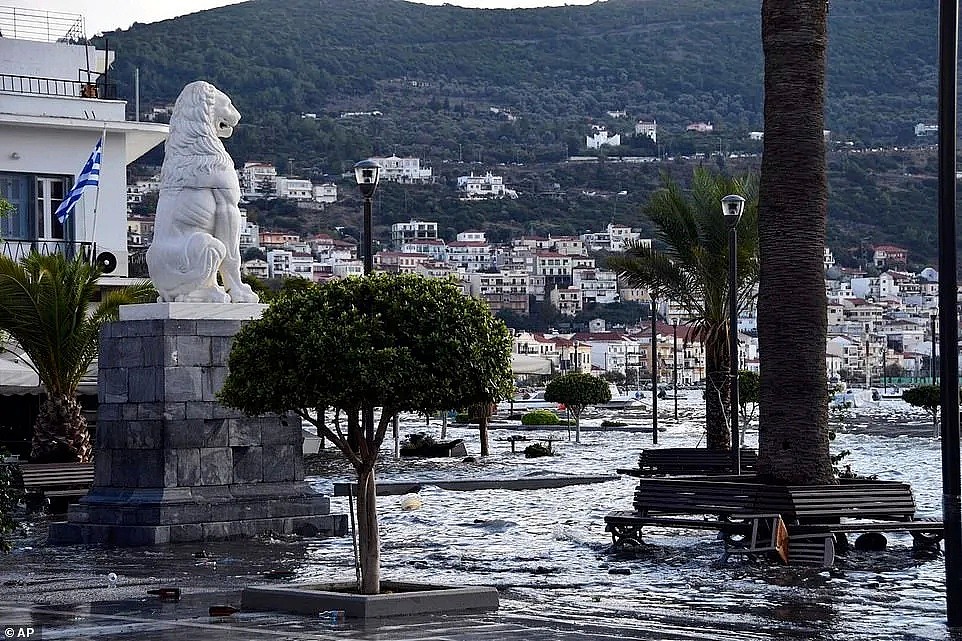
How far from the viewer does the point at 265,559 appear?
16.1 metres

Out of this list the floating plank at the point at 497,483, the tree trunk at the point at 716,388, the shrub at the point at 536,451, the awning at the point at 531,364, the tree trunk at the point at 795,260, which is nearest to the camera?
the tree trunk at the point at 795,260

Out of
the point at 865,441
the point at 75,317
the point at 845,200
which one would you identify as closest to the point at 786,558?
the point at 75,317

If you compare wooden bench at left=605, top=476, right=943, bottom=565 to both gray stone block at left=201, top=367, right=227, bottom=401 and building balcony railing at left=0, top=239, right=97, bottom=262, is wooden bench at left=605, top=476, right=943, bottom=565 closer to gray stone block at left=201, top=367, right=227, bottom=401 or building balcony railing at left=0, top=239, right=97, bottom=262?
gray stone block at left=201, top=367, right=227, bottom=401

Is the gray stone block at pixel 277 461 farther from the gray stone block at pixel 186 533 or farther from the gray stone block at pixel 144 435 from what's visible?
the gray stone block at pixel 144 435

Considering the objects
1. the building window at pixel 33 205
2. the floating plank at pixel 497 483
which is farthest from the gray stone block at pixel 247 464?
the building window at pixel 33 205

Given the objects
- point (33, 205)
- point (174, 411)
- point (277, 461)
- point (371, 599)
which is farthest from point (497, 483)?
point (371, 599)

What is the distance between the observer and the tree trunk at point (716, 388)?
31141 millimetres

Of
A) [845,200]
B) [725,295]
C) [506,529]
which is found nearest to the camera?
[506,529]

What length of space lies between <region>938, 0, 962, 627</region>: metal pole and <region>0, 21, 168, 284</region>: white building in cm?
2712

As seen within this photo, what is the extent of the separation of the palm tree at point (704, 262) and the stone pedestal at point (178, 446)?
14326mm

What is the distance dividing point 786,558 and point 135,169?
188689 millimetres

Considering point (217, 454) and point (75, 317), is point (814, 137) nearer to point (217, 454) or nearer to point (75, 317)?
point (217, 454)

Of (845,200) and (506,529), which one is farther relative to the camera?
(845,200)

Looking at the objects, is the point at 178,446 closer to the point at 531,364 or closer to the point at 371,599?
the point at 371,599
